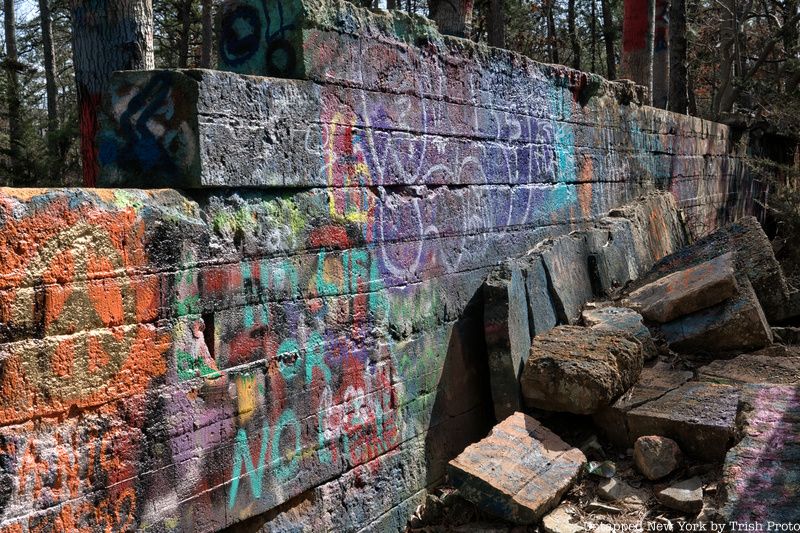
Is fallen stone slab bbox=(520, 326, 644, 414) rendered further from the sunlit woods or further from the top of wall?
the sunlit woods

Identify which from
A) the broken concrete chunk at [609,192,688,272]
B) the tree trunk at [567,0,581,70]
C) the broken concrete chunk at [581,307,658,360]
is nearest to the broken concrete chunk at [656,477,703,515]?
the broken concrete chunk at [581,307,658,360]

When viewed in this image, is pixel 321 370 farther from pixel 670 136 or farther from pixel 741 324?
pixel 670 136

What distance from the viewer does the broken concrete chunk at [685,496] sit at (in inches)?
147

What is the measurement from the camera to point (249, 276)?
3.37 m

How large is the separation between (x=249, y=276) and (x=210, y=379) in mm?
478

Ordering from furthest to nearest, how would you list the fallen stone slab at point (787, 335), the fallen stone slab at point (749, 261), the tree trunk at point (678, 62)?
1. the tree trunk at point (678, 62)
2. the fallen stone slab at point (749, 261)
3. the fallen stone slab at point (787, 335)

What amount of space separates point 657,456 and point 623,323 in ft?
4.07

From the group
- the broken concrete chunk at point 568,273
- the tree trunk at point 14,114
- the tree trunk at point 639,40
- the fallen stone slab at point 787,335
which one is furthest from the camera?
the tree trunk at point 639,40

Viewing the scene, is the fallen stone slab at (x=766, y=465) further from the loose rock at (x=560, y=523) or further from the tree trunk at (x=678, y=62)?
the tree trunk at (x=678, y=62)

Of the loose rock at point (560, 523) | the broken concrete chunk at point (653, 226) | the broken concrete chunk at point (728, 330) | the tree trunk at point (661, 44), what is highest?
the tree trunk at point (661, 44)

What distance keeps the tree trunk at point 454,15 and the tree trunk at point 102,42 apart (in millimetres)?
3413

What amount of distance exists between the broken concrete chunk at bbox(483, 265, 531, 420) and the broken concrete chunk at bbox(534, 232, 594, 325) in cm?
59

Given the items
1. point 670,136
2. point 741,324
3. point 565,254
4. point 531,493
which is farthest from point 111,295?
point 670,136

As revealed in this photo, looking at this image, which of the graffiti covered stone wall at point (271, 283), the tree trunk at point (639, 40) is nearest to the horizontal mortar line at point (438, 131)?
the graffiti covered stone wall at point (271, 283)
